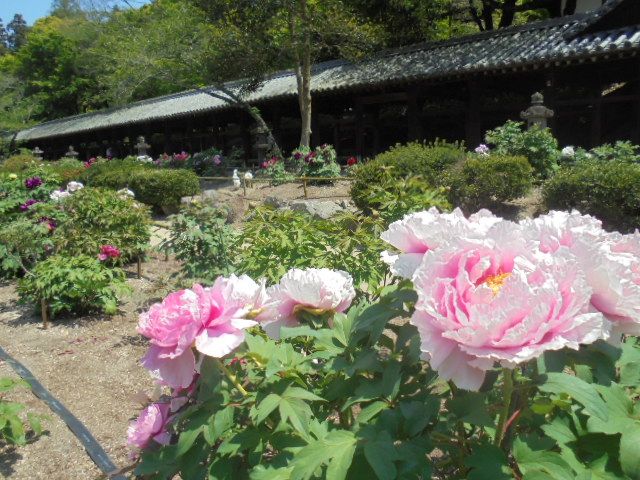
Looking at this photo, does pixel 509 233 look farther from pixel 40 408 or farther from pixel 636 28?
pixel 636 28

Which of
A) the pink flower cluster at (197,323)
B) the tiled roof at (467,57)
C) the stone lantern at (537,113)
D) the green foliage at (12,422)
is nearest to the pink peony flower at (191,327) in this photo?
the pink flower cluster at (197,323)

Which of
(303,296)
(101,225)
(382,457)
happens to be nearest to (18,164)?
(101,225)

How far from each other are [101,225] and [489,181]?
534 centimetres

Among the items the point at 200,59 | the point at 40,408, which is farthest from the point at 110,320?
the point at 200,59

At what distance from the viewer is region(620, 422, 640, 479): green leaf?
943 mm

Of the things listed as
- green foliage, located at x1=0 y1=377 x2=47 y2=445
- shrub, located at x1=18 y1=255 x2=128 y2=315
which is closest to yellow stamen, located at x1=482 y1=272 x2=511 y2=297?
green foliage, located at x1=0 y1=377 x2=47 y2=445

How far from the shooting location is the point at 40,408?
148 inches

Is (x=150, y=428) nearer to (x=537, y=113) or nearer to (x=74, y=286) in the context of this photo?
(x=74, y=286)

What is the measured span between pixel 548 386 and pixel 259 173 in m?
15.4

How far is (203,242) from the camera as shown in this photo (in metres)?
5.06

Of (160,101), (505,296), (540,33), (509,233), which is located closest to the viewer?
(505,296)

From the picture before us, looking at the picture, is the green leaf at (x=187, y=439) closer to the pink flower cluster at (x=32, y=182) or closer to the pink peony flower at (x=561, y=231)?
the pink peony flower at (x=561, y=231)

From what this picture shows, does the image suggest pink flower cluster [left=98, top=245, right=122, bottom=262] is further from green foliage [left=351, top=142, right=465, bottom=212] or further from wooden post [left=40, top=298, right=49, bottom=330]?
green foliage [left=351, top=142, right=465, bottom=212]

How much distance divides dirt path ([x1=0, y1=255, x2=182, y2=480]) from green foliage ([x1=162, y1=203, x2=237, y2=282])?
31 cm
